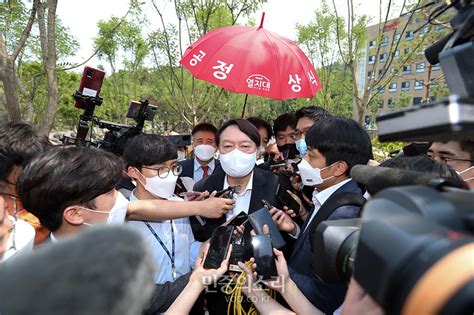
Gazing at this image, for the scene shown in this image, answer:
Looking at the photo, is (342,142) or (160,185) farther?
Answer: (160,185)

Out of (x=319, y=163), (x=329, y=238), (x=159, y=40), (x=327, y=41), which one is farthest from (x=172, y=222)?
(x=327, y=41)

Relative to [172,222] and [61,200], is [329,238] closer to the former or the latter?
[61,200]

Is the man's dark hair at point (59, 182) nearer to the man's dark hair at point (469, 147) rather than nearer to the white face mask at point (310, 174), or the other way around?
the white face mask at point (310, 174)

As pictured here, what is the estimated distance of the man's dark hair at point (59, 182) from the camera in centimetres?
135

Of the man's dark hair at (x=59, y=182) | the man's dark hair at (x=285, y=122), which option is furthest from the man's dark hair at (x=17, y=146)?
the man's dark hair at (x=285, y=122)

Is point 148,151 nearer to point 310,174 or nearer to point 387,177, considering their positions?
point 310,174

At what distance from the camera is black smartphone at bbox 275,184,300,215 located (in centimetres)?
231

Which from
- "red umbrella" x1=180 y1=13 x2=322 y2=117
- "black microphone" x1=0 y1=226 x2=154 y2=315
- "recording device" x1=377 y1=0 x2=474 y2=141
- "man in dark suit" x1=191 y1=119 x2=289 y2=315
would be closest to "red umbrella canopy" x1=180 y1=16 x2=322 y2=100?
"red umbrella" x1=180 y1=13 x2=322 y2=117

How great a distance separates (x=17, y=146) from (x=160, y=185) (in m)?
0.86

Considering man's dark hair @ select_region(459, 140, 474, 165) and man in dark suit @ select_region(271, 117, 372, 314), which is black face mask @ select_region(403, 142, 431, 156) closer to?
man's dark hair @ select_region(459, 140, 474, 165)

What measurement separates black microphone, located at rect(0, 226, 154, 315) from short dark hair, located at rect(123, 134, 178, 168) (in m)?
1.84

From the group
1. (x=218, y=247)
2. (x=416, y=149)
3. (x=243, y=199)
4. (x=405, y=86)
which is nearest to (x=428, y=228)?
(x=218, y=247)

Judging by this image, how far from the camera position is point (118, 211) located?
1.58m

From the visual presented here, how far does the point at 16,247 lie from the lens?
103 centimetres
